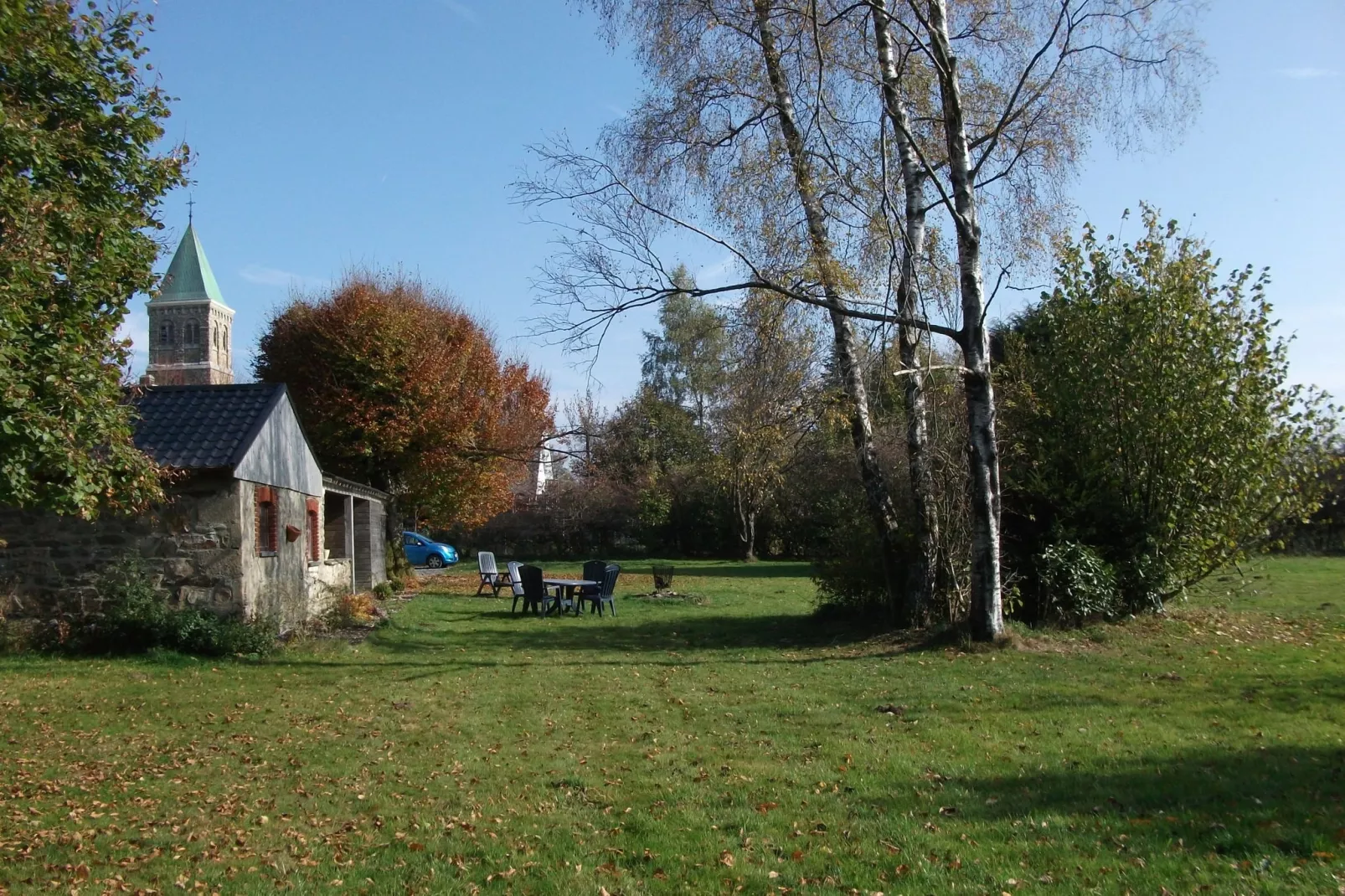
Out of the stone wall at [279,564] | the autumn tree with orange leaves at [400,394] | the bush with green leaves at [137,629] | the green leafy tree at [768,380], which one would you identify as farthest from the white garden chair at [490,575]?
the green leafy tree at [768,380]

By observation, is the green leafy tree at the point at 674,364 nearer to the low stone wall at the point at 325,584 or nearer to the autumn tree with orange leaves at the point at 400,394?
the autumn tree with orange leaves at the point at 400,394

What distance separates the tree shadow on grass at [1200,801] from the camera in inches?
202

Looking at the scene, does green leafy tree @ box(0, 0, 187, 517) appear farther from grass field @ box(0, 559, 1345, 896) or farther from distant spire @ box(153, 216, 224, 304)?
distant spire @ box(153, 216, 224, 304)

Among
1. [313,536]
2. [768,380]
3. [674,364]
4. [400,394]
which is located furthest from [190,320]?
[768,380]

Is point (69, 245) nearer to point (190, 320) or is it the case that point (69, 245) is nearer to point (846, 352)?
point (846, 352)

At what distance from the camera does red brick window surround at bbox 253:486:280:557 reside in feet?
49.1

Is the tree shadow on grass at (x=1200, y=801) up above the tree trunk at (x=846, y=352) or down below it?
below

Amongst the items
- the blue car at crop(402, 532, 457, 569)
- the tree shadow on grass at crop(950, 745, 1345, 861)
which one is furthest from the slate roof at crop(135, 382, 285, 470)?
the blue car at crop(402, 532, 457, 569)

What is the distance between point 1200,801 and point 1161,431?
9.40 metres

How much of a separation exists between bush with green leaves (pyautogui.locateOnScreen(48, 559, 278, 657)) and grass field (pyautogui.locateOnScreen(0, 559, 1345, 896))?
1.88 ft

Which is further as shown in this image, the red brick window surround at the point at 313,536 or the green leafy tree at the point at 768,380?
the red brick window surround at the point at 313,536

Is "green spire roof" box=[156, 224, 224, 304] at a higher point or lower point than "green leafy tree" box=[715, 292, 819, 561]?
higher

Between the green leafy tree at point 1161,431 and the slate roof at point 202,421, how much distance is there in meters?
11.1

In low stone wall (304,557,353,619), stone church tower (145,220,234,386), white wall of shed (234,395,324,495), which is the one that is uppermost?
stone church tower (145,220,234,386)
